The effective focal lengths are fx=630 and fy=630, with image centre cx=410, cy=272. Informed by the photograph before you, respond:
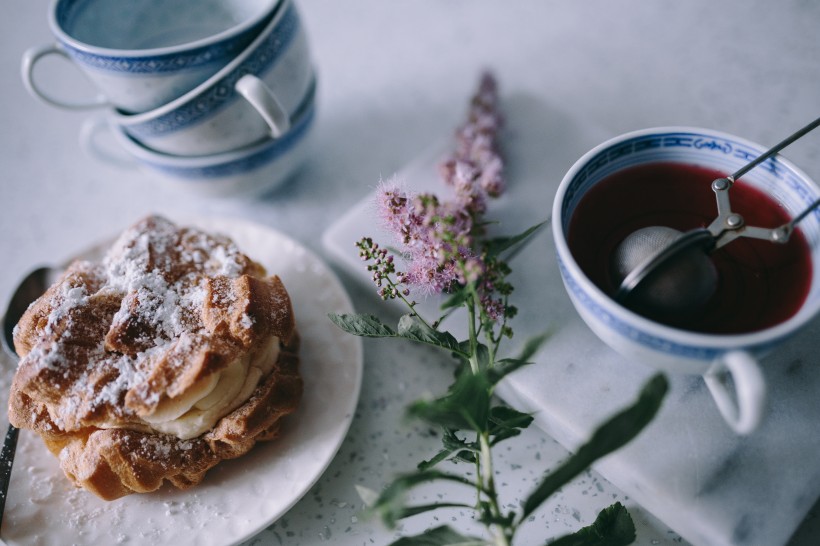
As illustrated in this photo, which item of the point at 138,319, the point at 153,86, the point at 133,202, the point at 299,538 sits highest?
the point at 153,86

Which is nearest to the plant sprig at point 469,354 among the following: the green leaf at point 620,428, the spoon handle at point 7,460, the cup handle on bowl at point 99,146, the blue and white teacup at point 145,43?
the green leaf at point 620,428

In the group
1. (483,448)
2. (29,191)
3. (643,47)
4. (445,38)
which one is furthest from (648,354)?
(29,191)

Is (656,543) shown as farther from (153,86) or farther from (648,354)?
(153,86)

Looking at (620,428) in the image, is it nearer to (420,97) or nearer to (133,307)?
(133,307)

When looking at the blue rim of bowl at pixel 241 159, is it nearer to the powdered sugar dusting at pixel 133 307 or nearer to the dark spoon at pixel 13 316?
the powdered sugar dusting at pixel 133 307

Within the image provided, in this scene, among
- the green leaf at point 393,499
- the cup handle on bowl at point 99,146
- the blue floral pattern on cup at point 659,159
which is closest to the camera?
the green leaf at point 393,499

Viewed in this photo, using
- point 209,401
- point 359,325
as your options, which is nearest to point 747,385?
point 359,325
